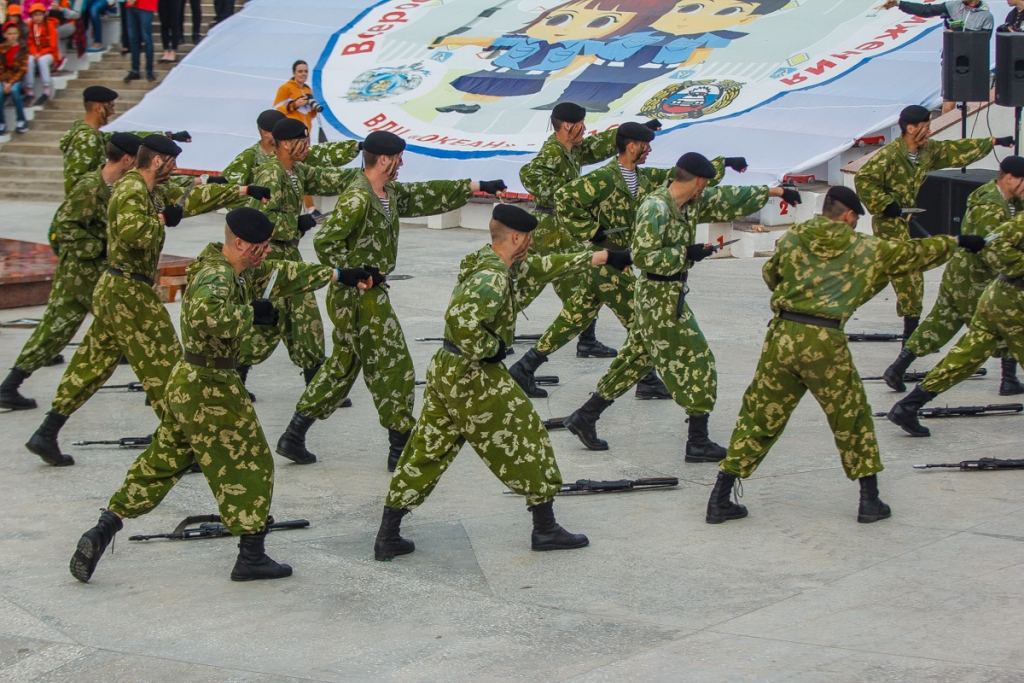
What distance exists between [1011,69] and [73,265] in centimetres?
755

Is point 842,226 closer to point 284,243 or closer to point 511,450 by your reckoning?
point 511,450

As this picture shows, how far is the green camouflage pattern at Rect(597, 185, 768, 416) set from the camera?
25.1ft

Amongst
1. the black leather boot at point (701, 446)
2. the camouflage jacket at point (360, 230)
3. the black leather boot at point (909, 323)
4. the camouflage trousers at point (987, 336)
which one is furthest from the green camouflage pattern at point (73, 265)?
the black leather boot at point (909, 323)

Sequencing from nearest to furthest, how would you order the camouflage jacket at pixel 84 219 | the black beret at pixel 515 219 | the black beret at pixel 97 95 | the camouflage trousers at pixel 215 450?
the camouflage trousers at pixel 215 450
the black beret at pixel 515 219
the camouflage jacket at pixel 84 219
the black beret at pixel 97 95

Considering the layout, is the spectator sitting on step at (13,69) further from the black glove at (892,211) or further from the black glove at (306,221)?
the black glove at (892,211)

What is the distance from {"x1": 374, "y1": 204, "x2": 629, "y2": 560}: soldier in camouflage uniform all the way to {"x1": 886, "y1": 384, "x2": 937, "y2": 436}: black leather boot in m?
2.70

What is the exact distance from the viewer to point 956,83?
12508 millimetres

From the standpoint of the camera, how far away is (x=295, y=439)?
7.84 meters

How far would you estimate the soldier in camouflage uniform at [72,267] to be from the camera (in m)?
8.59

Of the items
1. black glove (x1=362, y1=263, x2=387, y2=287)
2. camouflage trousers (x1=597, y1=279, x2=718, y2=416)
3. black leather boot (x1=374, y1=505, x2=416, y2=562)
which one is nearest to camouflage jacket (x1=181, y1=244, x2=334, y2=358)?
black glove (x1=362, y1=263, x2=387, y2=287)

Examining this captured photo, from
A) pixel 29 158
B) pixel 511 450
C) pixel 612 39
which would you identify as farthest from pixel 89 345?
pixel 29 158

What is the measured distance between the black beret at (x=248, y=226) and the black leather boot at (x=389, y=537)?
138cm

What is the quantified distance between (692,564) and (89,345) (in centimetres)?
375

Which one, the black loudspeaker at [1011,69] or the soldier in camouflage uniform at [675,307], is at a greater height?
the black loudspeaker at [1011,69]
